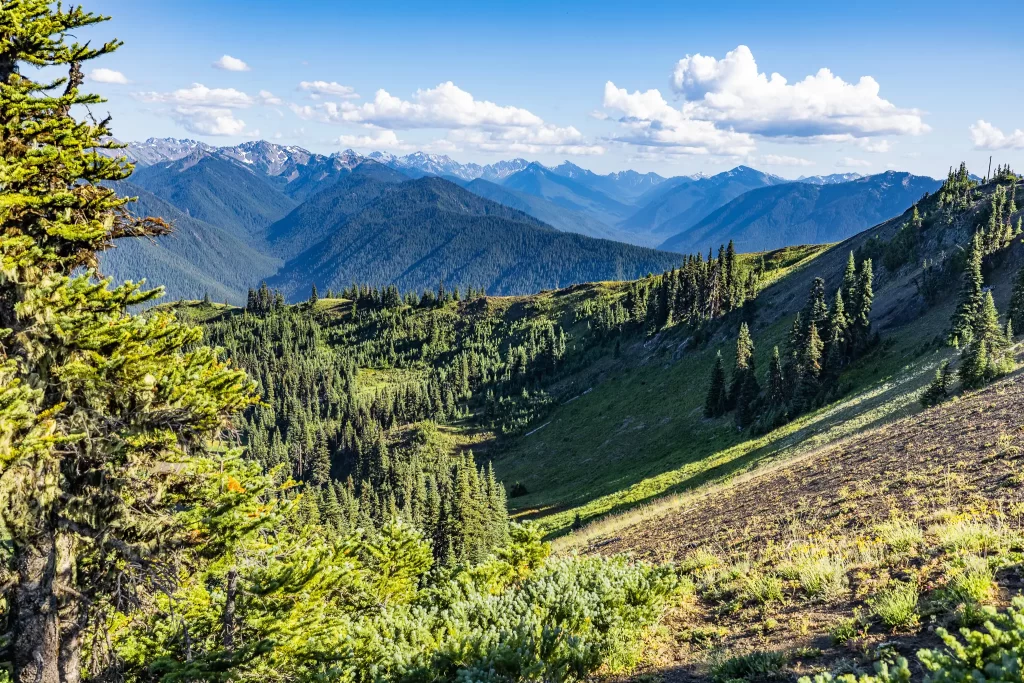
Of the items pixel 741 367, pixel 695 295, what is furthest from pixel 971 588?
pixel 695 295

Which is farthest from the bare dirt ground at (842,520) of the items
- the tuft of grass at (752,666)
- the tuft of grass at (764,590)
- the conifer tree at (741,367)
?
the conifer tree at (741,367)

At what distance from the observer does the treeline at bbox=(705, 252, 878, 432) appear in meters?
57.8

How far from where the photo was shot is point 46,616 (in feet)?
29.1

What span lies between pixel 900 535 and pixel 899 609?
4.72 m

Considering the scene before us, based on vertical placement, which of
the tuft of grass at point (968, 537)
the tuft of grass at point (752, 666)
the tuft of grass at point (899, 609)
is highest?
the tuft of grass at point (968, 537)

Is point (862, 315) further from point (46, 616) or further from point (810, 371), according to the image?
point (46, 616)

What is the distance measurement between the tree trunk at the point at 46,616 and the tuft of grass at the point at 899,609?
1342 cm

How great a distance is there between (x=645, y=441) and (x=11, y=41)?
249 feet

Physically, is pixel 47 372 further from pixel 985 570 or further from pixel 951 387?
pixel 951 387

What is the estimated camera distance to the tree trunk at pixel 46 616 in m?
8.73

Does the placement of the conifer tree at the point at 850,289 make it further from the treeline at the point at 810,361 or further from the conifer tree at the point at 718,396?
the conifer tree at the point at 718,396

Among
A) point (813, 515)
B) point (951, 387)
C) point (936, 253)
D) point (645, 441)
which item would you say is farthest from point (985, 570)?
point (936, 253)

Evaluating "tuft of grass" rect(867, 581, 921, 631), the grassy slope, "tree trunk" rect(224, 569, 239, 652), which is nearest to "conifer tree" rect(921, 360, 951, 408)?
the grassy slope

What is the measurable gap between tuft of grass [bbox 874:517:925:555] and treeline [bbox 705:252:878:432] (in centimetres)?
4509
